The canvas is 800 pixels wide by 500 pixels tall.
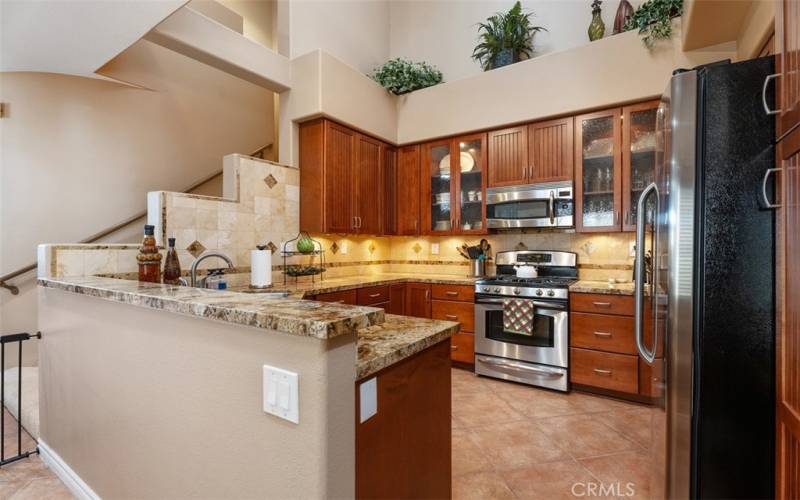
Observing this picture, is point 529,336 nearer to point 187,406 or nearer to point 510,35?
point 187,406

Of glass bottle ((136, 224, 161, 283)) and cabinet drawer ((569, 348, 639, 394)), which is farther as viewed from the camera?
cabinet drawer ((569, 348, 639, 394))

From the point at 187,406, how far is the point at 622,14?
408 centimetres

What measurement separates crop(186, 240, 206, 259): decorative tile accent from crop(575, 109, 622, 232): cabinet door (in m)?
3.10

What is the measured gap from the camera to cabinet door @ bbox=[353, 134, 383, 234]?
3781 millimetres

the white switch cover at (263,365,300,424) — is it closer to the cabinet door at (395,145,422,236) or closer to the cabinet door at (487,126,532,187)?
the cabinet door at (487,126,532,187)

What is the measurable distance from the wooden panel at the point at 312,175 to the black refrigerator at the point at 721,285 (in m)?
2.68

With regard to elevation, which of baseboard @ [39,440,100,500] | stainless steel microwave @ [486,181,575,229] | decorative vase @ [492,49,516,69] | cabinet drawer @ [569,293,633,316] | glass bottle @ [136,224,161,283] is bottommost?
baseboard @ [39,440,100,500]

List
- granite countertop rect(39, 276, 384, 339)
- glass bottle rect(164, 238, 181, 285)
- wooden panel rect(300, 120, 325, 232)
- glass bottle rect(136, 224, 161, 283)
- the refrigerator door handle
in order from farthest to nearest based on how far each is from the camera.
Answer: wooden panel rect(300, 120, 325, 232)
glass bottle rect(164, 238, 181, 285)
glass bottle rect(136, 224, 161, 283)
the refrigerator door handle
granite countertop rect(39, 276, 384, 339)

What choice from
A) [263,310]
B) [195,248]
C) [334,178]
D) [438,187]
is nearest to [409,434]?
[263,310]

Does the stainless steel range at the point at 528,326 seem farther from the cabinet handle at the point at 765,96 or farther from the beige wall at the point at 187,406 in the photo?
the beige wall at the point at 187,406

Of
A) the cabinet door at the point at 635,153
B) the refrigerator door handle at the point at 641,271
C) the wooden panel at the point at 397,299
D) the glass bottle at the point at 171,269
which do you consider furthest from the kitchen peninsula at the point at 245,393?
the cabinet door at the point at 635,153

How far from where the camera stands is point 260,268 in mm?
2748

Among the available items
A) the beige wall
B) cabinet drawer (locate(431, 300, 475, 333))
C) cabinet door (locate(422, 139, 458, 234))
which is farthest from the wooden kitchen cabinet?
the beige wall

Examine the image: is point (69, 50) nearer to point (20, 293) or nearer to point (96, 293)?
point (20, 293)
